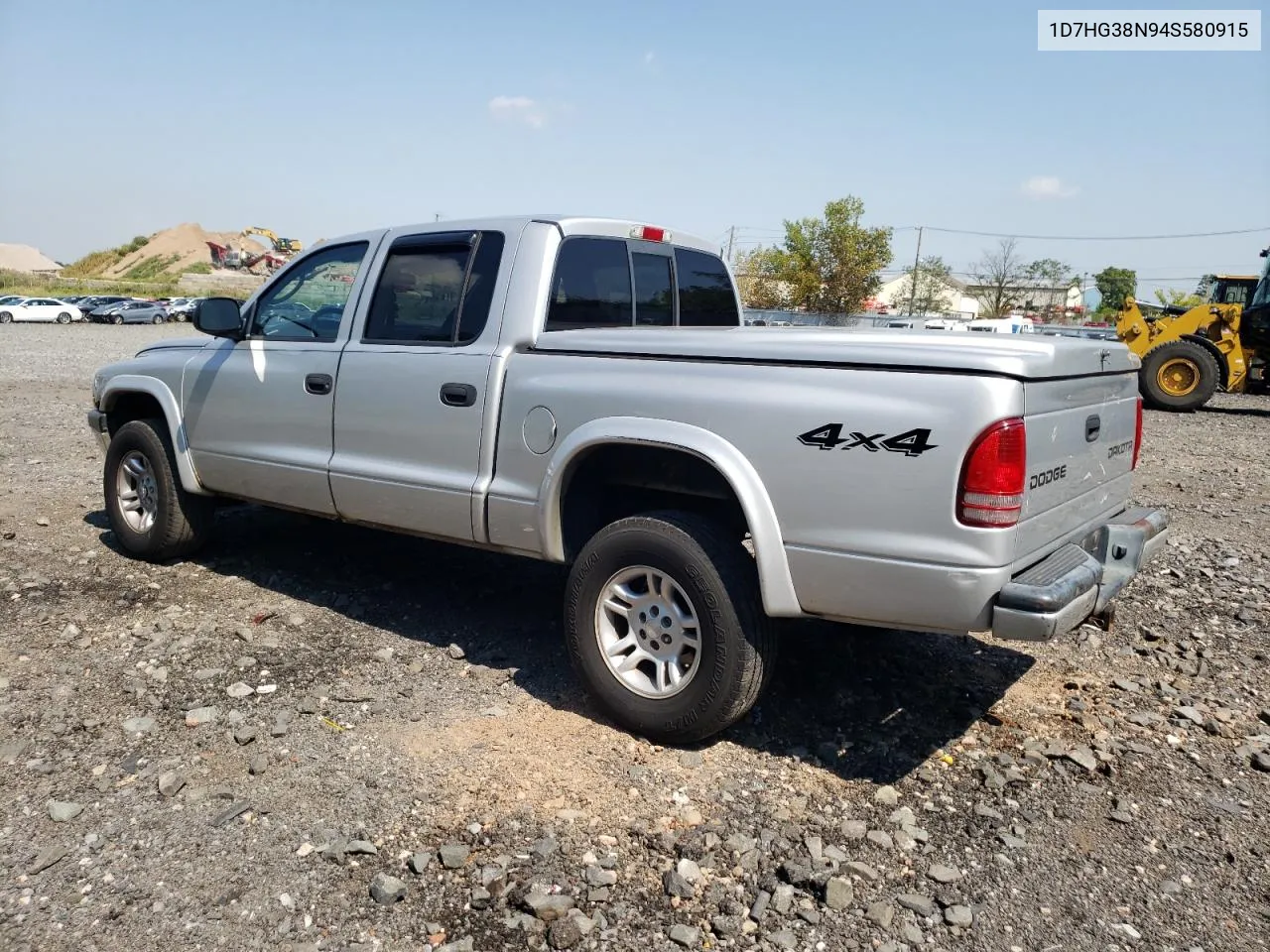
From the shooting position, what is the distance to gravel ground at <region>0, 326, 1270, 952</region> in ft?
8.68

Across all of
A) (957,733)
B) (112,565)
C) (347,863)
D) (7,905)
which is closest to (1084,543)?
(957,733)

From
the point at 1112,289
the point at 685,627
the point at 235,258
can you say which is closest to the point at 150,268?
the point at 235,258

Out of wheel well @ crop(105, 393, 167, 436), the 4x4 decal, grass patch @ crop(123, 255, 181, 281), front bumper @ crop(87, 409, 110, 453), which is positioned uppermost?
grass patch @ crop(123, 255, 181, 281)

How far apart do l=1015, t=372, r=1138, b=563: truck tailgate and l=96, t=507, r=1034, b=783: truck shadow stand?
3.33ft

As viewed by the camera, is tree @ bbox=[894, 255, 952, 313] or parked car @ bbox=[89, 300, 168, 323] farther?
tree @ bbox=[894, 255, 952, 313]

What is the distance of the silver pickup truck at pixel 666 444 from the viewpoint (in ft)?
9.67

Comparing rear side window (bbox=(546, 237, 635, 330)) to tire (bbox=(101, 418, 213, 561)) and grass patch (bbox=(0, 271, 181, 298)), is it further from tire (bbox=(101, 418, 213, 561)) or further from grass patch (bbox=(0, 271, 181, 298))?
grass patch (bbox=(0, 271, 181, 298))

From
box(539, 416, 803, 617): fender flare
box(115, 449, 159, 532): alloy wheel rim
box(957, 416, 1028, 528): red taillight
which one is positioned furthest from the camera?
box(115, 449, 159, 532): alloy wheel rim

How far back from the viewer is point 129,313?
46594 millimetres

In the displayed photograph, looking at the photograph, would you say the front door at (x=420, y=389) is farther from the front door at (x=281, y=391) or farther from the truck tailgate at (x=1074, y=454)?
the truck tailgate at (x=1074, y=454)

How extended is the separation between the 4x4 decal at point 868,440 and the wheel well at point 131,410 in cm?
426

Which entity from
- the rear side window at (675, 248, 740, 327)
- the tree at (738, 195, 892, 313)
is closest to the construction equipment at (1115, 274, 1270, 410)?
the rear side window at (675, 248, 740, 327)

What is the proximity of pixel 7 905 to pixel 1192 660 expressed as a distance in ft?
15.9

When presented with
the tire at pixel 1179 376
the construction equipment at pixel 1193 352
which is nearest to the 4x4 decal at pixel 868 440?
the construction equipment at pixel 1193 352
